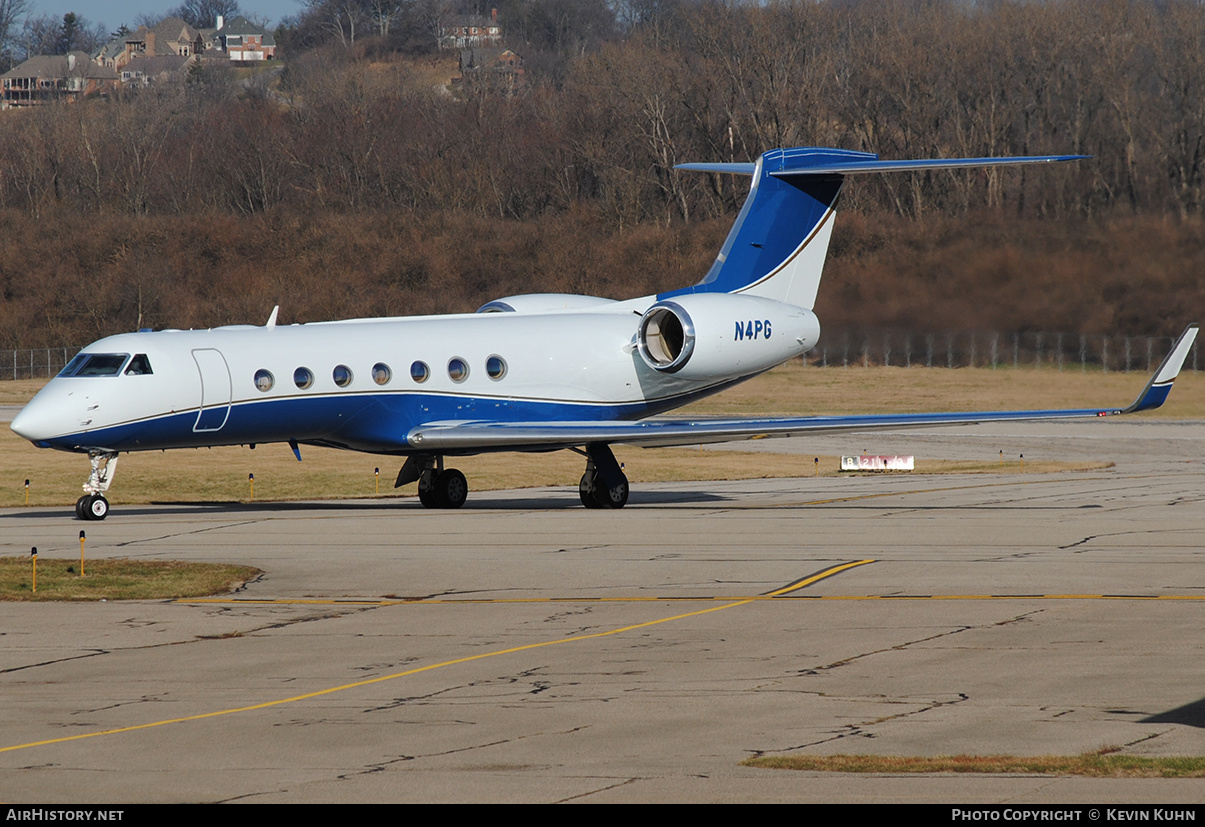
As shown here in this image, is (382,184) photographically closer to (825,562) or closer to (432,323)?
(432,323)

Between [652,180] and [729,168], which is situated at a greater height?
[652,180]

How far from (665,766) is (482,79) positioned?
359ft

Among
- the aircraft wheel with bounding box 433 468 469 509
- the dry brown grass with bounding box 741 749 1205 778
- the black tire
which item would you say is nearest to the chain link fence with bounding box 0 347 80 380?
the aircraft wheel with bounding box 433 468 469 509

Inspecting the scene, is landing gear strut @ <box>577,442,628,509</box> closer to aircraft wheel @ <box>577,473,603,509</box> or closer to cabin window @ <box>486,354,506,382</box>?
aircraft wheel @ <box>577,473,603,509</box>

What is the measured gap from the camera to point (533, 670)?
43.1 feet

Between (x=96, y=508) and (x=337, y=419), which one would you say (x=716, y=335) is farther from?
(x=96, y=508)

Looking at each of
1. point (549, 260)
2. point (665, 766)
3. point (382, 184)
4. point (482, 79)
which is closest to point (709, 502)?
point (665, 766)

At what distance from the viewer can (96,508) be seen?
25250 mm

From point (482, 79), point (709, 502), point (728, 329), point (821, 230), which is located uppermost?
point (482, 79)

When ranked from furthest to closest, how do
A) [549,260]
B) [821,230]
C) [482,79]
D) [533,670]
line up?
[482,79] → [549,260] → [821,230] → [533,670]

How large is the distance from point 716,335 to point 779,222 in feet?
12.2

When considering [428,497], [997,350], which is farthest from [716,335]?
[997,350]

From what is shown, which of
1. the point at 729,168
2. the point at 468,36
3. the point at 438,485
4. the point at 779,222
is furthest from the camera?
the point at 468,36

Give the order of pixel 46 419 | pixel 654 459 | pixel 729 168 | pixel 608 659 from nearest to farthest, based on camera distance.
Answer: pixel 608 659 → pixel 46 419 → pixel 729 168 → pixel 654 459
